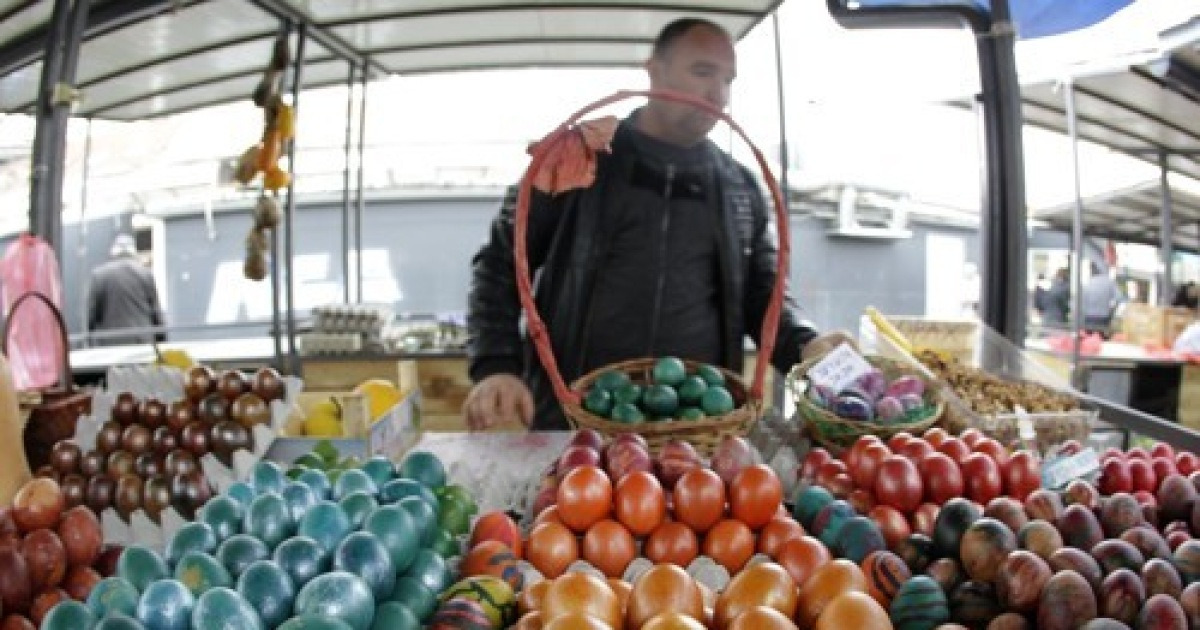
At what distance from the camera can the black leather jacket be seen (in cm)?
279

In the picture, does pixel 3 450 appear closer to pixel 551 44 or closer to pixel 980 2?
pixel 980 2

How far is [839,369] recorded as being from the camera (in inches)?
84.0

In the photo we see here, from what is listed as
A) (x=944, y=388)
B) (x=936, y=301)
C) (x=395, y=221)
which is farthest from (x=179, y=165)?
(x=944, y=388)

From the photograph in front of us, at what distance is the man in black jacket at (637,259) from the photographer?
2.88 m

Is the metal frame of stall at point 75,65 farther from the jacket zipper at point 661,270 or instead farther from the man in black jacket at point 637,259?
the jacket zipper at point 661,270

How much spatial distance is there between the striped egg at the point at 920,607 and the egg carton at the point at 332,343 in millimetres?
5414

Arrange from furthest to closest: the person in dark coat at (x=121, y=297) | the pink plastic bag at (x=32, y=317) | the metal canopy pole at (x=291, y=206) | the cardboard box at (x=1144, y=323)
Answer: the cardboard box at (x=1144, y=323) < the person in dark coat at (x=121, y=297) < the metal canopy pole at (x=291, y=206) < the pink plastic bag at (x=32, y=317)

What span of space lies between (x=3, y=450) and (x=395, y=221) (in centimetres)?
1096

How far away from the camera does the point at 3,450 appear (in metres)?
1.90

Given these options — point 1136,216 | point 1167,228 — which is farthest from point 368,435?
point 1136,216

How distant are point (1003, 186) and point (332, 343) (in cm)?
453

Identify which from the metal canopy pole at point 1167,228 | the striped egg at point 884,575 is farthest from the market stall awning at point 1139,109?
the striped egg at point 884,575

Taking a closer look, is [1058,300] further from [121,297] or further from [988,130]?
[121,297]

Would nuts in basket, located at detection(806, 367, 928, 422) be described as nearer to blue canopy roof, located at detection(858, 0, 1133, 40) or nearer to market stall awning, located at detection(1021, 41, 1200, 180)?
blue canopy roof, located at detection(858, 0, 1133, 40)
